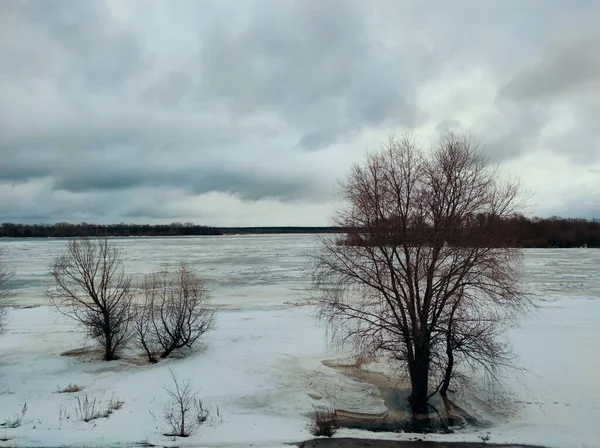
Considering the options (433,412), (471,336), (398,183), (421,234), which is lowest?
(433,412)

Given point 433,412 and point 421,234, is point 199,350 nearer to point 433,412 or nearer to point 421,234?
point 433,412

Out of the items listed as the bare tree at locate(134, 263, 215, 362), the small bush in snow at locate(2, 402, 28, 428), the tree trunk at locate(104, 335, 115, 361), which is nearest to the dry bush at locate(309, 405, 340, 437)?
the bare tree at locate(134, 263, 215, 362)

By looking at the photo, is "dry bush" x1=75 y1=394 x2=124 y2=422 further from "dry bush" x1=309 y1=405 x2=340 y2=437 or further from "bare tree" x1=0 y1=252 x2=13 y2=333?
"bare tree" x1=0 y1=252 x2=13 y2=333

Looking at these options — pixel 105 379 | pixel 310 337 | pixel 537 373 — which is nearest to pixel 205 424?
pixel 105 379

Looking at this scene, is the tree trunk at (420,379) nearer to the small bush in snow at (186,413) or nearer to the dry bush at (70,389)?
the small bush in snow at (186,413)

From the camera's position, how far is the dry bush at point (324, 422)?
35.3ft

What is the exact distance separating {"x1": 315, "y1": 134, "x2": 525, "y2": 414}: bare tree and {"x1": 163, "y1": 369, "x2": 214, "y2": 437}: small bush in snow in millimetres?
4389

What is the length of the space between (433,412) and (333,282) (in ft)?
14.7

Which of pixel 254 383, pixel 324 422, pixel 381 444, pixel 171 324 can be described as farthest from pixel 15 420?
pixel 381 444

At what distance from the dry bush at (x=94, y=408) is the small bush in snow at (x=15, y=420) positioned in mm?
1233

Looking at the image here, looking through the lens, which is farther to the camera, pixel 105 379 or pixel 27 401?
pixel 105 379

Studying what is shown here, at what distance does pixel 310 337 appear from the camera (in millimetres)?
18922

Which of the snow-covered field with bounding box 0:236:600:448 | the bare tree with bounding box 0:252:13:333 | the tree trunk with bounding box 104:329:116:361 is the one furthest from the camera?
the bare tree with bounding box 0:252:13:333

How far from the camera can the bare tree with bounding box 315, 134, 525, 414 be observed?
1151 cm
